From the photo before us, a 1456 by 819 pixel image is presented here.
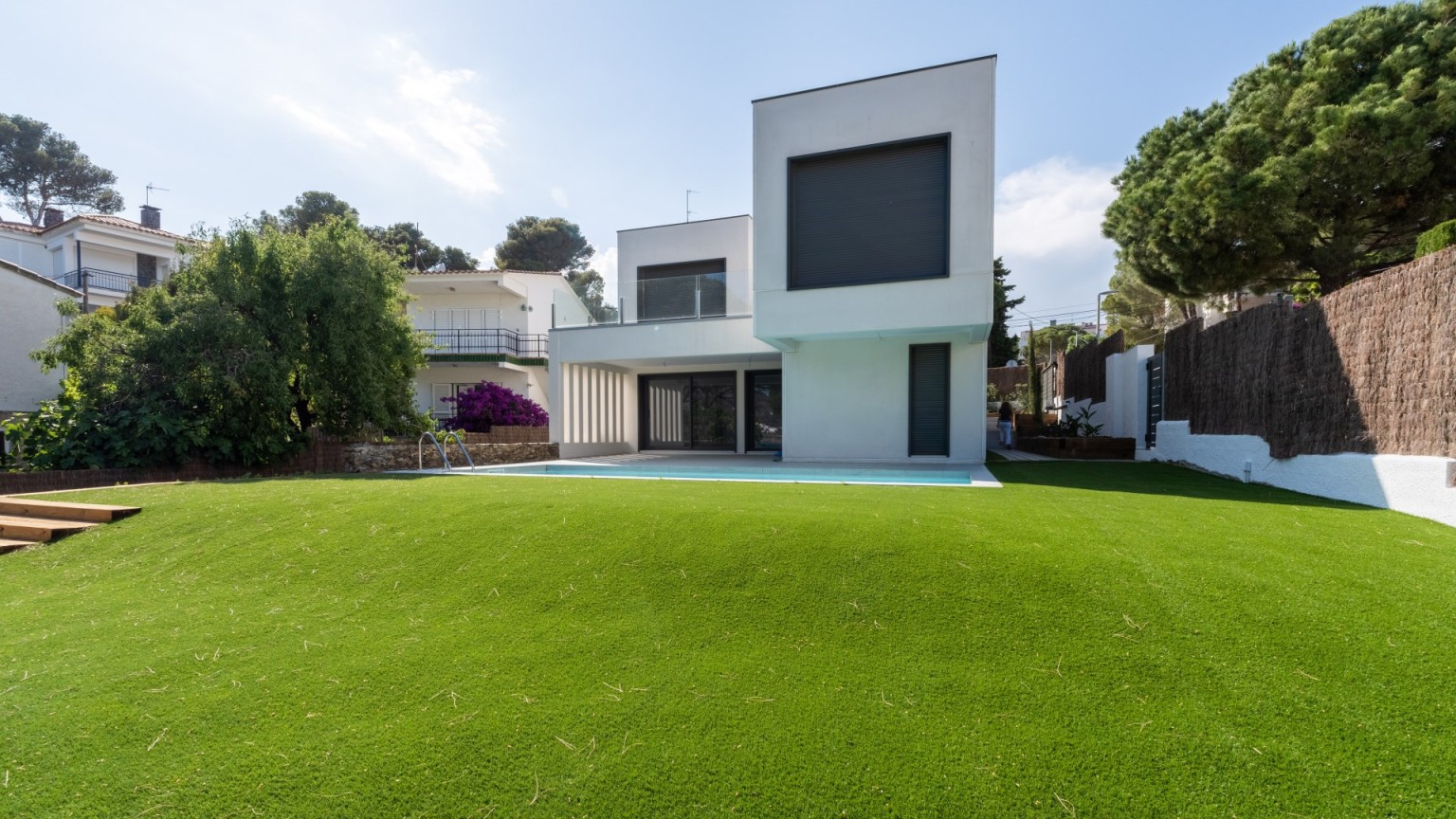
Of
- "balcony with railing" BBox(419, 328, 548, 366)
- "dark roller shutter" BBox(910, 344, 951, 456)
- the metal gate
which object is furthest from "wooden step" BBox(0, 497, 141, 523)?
"balcony with railing" BBox(419, 328, 548, 366)

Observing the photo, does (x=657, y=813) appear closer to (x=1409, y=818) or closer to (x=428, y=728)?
(x=428, y=728)

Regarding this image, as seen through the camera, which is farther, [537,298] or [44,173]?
[44,173]

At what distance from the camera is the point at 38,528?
210 inches

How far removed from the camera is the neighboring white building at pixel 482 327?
23469 mm

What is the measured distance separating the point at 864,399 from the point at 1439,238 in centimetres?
767

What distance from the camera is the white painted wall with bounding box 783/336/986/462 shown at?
11359 millimetres

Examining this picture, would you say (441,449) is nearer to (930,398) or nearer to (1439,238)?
(930,398)

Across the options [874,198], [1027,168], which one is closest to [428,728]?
[874,198]

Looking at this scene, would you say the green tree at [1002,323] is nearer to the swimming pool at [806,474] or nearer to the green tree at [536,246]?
the swimming pool at [806,474]

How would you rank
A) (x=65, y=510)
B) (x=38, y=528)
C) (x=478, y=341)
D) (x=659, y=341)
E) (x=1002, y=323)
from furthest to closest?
1. (x=1002, y=323)
2. (x=478, y=341)
3. (x=659, y=341)
4. (x=65, y=510)
5. (x=38, y=528)

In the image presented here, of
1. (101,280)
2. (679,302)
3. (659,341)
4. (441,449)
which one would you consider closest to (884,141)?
(679,302)

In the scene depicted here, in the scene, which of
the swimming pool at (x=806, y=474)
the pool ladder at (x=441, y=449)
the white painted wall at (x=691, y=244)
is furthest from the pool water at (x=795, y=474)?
the white painted wall at (x=691, y=244)

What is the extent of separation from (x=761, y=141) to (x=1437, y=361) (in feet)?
31.6

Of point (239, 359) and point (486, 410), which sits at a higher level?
point (239, 359)
